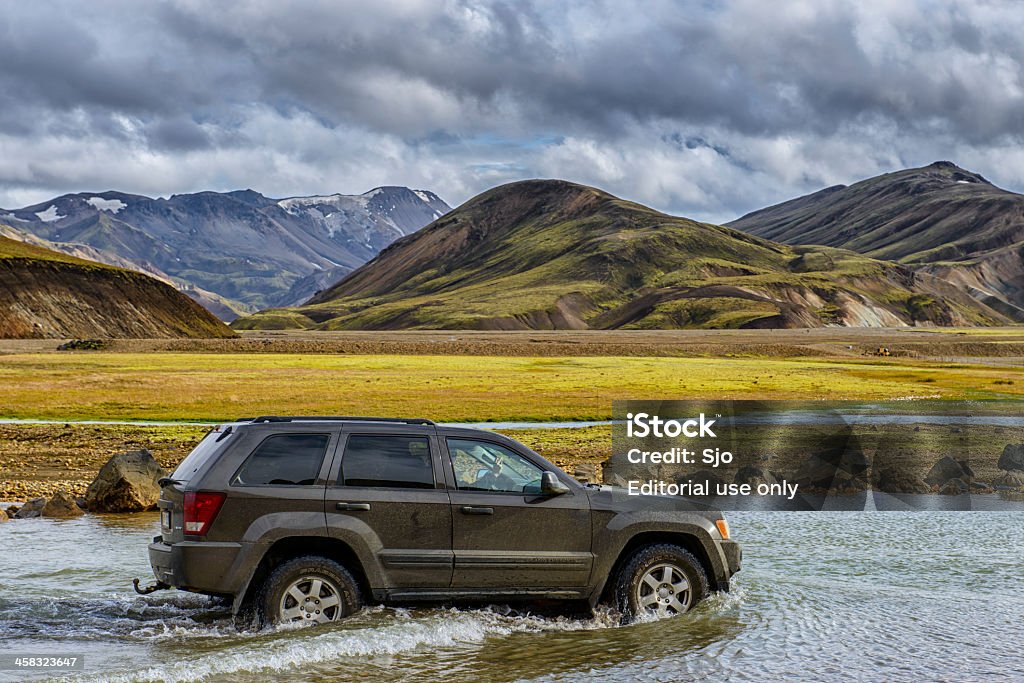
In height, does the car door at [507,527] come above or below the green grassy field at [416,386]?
below

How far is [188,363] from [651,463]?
Result: 76.8 meters

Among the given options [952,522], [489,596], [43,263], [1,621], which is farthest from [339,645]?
[43,263]

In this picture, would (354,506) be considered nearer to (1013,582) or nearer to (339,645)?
(339,645)

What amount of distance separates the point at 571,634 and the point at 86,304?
15481 centimetres

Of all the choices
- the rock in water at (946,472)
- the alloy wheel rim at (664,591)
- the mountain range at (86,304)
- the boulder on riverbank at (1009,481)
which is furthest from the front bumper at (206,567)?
the mountain range at (86,304)

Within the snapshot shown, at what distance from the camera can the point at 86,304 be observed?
152m

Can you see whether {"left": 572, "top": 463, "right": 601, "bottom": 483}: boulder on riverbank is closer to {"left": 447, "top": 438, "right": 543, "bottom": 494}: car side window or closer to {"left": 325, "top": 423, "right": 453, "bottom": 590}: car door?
{"left": 447, "top": 438, "right": 543, "bottom": 494}: car side window

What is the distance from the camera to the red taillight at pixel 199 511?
405 inches

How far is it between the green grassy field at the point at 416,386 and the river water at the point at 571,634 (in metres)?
27.1

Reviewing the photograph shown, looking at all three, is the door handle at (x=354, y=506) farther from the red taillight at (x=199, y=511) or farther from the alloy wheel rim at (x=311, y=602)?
the red taillight at (x=199, y=511)

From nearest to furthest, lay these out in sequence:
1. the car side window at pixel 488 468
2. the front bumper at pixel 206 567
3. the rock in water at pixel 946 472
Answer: the front bumper at pixel 206 567 < the car side window at pixel 488 468 < the rock in water at pixel 946 472

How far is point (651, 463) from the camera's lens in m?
15.3

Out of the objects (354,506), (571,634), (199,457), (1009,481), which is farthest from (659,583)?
(1009,481)

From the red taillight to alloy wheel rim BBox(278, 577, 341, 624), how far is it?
3.48 feet
